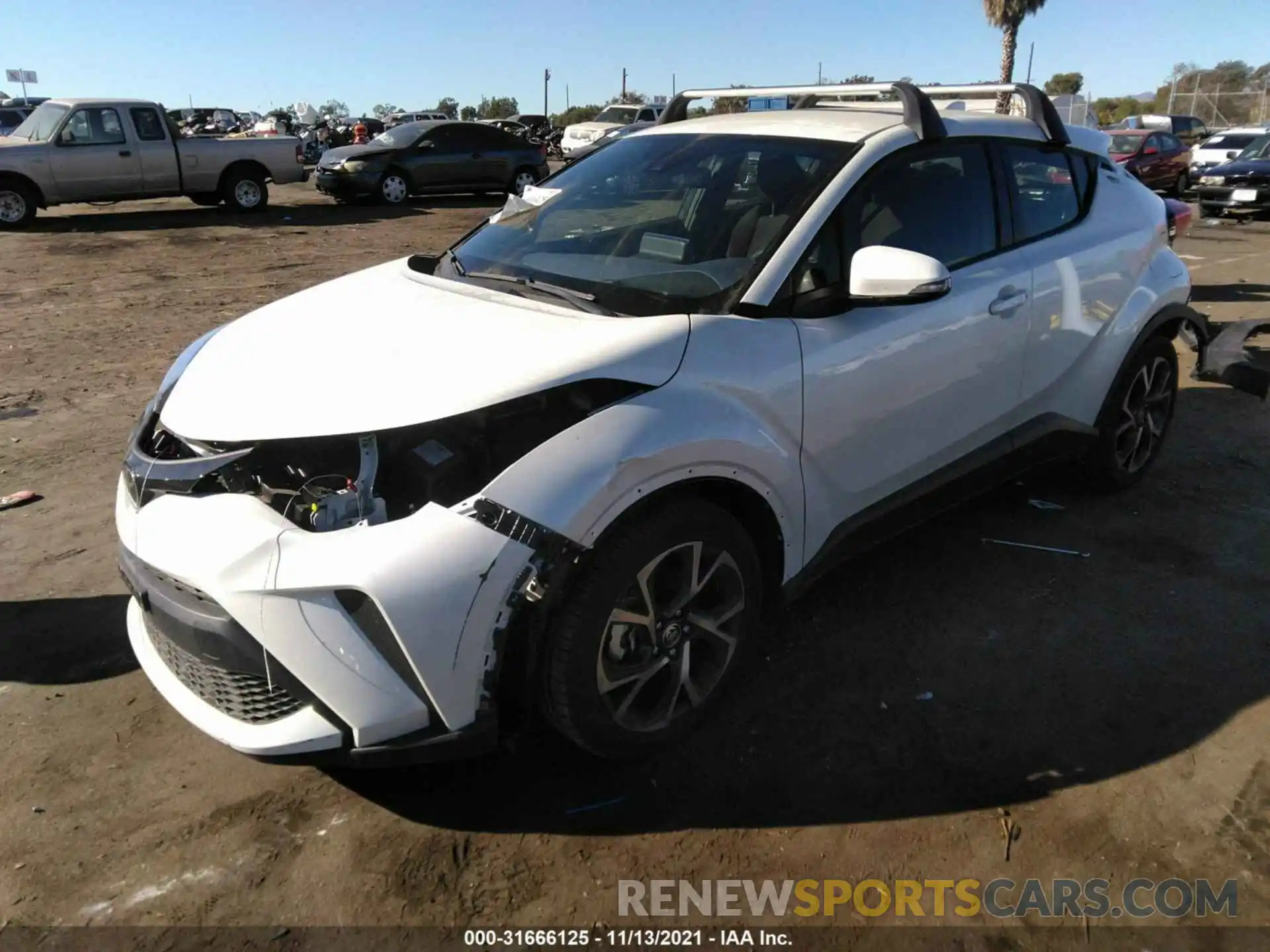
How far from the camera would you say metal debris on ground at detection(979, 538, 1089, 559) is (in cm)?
427

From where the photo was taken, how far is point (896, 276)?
290 centimetres

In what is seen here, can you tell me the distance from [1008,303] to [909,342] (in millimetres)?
665

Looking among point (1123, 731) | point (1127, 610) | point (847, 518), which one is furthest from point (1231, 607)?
point (847, 518)

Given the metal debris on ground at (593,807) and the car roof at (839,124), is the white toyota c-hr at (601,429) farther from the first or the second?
the metal debris on ground at (593,807)

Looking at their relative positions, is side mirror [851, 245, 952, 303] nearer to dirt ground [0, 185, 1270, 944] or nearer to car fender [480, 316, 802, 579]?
car fender [480, 316, 802, 579]

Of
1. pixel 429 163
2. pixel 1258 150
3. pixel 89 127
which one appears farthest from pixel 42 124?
pixel 1258 150

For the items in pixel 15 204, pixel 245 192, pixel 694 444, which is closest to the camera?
pixel 694 444

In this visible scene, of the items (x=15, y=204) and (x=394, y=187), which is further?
(x=394, y=187)

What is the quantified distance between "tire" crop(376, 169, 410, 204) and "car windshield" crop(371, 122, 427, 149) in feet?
1.72

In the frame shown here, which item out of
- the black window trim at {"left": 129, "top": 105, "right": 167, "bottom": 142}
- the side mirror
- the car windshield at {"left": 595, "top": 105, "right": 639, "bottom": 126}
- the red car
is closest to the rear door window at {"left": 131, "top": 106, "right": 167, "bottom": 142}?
the black window trim at {"left": 129, "top": 105, "right": 167, "bottom": 142}

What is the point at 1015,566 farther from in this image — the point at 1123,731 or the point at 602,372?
the point at 602,372

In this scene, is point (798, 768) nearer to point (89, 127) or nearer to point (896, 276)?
point (896, 276)

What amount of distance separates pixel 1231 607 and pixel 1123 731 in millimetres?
1130

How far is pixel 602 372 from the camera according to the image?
8.52ft
